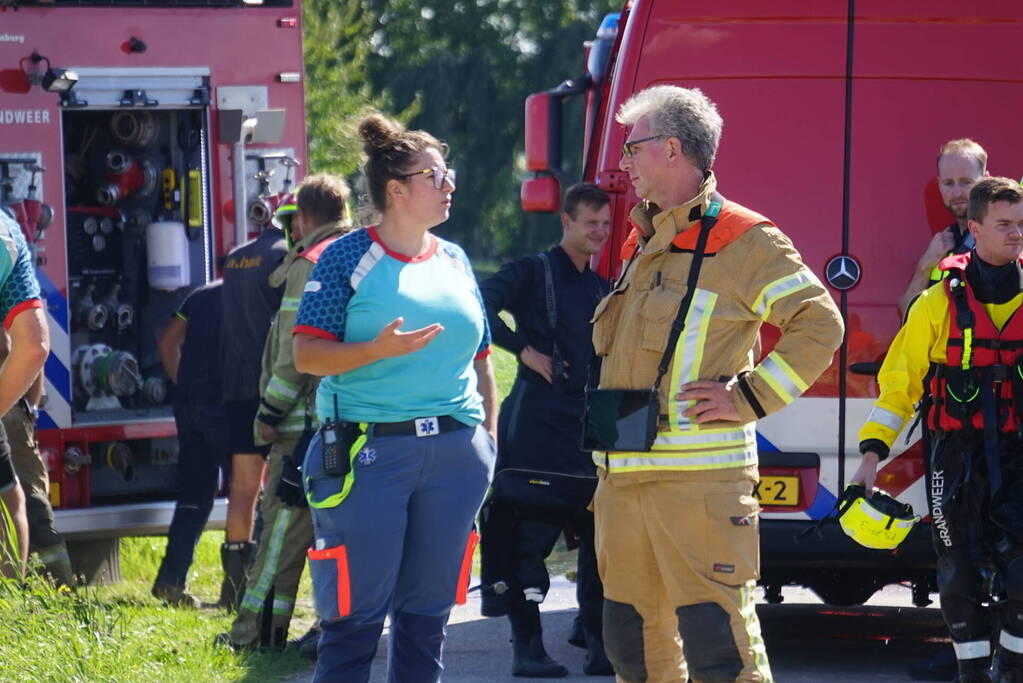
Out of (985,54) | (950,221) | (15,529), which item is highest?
(985,54)

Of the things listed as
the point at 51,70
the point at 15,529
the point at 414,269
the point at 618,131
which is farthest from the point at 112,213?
the point at 414,269

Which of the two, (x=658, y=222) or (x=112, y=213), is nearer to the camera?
(x=658, y=222)

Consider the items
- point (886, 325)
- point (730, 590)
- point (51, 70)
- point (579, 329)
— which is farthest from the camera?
point (51, 70)

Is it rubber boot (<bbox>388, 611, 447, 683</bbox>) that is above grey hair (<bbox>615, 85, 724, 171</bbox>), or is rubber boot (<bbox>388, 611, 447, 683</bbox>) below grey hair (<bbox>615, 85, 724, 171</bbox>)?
below

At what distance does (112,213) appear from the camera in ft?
26.9

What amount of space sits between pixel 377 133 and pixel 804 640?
336cm

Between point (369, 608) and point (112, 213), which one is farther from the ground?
point (112, 213)

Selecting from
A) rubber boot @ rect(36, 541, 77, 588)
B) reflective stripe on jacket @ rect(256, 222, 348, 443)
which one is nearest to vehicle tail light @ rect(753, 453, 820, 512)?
reflective stripe on jacket @ rect(256, 222, 348, 443)

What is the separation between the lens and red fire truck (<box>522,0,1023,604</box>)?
234 inches

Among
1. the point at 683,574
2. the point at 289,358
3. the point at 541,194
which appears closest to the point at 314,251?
the point at 289,358

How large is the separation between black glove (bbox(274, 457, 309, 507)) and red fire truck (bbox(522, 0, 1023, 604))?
1.63 m

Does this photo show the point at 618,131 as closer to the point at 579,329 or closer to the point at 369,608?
the point at 579,329

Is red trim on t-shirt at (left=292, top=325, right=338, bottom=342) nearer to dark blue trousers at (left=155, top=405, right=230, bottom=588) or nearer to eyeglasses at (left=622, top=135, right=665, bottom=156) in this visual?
eyeglasses at (left=622, top=135, right=665, bottom=156)

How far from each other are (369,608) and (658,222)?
130 centimetres
